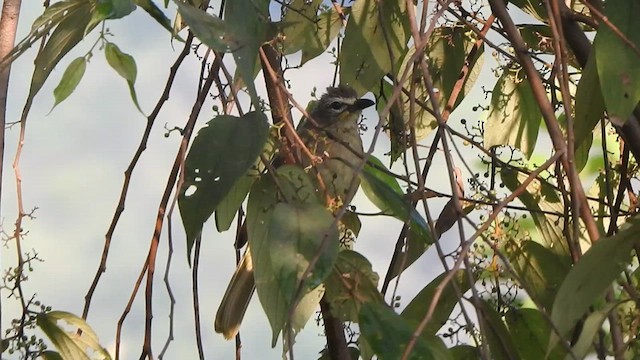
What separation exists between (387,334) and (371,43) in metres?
0.74

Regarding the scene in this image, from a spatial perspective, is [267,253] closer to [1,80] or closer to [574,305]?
[574,305]

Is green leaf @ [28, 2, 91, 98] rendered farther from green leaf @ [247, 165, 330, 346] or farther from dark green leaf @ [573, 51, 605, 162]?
dark green leaf @ [573, 51, 605, 162]

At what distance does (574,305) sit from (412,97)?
39cm

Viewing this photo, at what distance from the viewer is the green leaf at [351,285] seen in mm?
1487

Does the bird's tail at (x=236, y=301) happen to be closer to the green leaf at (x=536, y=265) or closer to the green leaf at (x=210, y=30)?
the green leaf at (x=536, y=265)

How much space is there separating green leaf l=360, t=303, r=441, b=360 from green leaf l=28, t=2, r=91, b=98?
2.25 feet

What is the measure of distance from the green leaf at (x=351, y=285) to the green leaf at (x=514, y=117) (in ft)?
2.37

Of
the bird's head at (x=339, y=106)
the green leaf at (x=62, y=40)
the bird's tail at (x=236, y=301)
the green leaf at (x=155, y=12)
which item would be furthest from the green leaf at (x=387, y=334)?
the bird's head at (x=339, y=106)

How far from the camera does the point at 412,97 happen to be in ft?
4.77


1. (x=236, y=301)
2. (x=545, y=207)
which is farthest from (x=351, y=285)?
(x=236, y=301)

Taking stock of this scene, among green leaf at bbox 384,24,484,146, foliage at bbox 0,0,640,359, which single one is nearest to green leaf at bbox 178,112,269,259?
foliage at bbox 0,0,640,359

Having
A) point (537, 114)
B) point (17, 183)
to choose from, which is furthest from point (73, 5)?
point (537, 114)

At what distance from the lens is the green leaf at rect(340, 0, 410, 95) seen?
188 centimetres

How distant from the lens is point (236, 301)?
226 centimetres
